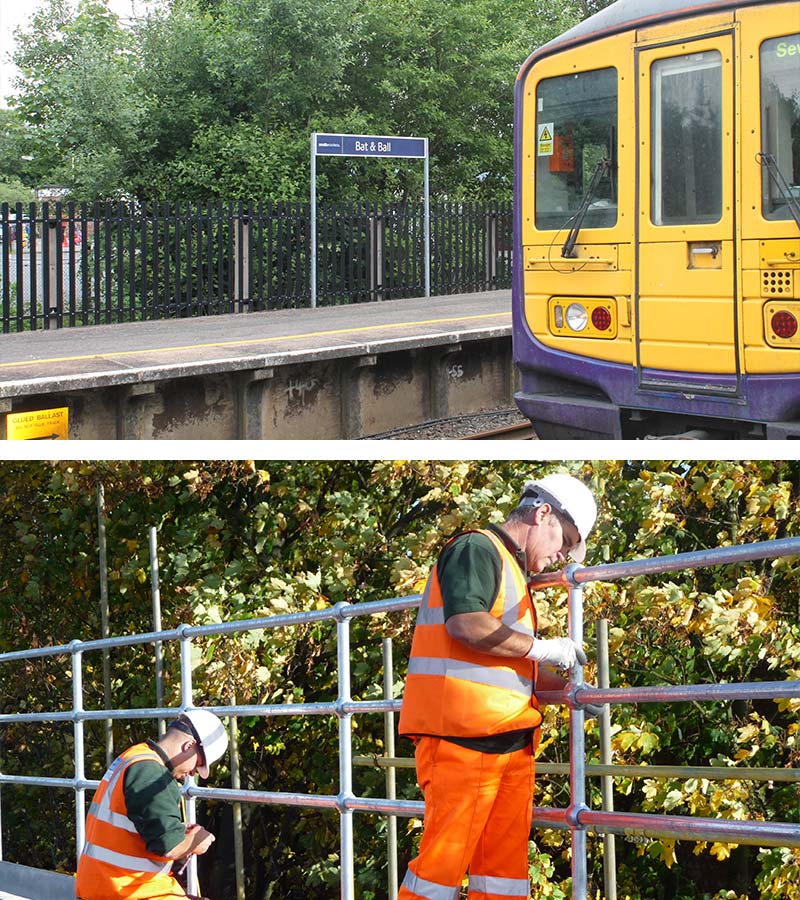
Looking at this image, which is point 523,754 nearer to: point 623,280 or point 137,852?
point 137,852

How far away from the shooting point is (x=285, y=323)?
586 inches

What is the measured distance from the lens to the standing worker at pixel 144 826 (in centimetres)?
446

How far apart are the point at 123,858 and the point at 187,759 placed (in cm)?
40

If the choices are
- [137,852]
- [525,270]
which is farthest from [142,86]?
[137,852]

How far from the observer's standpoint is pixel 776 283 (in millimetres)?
Answer: 6527

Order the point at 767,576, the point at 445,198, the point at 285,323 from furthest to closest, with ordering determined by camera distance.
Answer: the point at 445,198
the point at 285,323
the point at 767,576

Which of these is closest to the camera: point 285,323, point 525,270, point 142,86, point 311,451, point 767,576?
point 767,576

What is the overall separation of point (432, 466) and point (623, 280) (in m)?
1.55

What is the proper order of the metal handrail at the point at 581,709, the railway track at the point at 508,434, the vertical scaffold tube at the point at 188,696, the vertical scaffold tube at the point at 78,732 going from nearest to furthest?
the metal handrail at the point at 581,709, the vertical scaffold tube at the point at 188,696, the vertical scaffold tube at the point at 78,732, the railway track at the point at 508,434

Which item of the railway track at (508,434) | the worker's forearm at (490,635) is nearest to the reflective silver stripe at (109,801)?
the worker's forearm at (490,635)

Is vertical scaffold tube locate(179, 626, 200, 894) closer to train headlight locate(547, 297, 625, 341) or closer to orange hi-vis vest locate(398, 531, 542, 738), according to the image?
orange hi-vis vest locate(398, 531, 542, 738)

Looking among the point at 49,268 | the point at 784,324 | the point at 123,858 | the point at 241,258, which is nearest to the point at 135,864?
the point at 123,858

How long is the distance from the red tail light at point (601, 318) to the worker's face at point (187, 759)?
12.7 ft

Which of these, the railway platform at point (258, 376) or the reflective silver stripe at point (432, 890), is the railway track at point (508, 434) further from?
the reflective silver stripe at point (432, 890)
